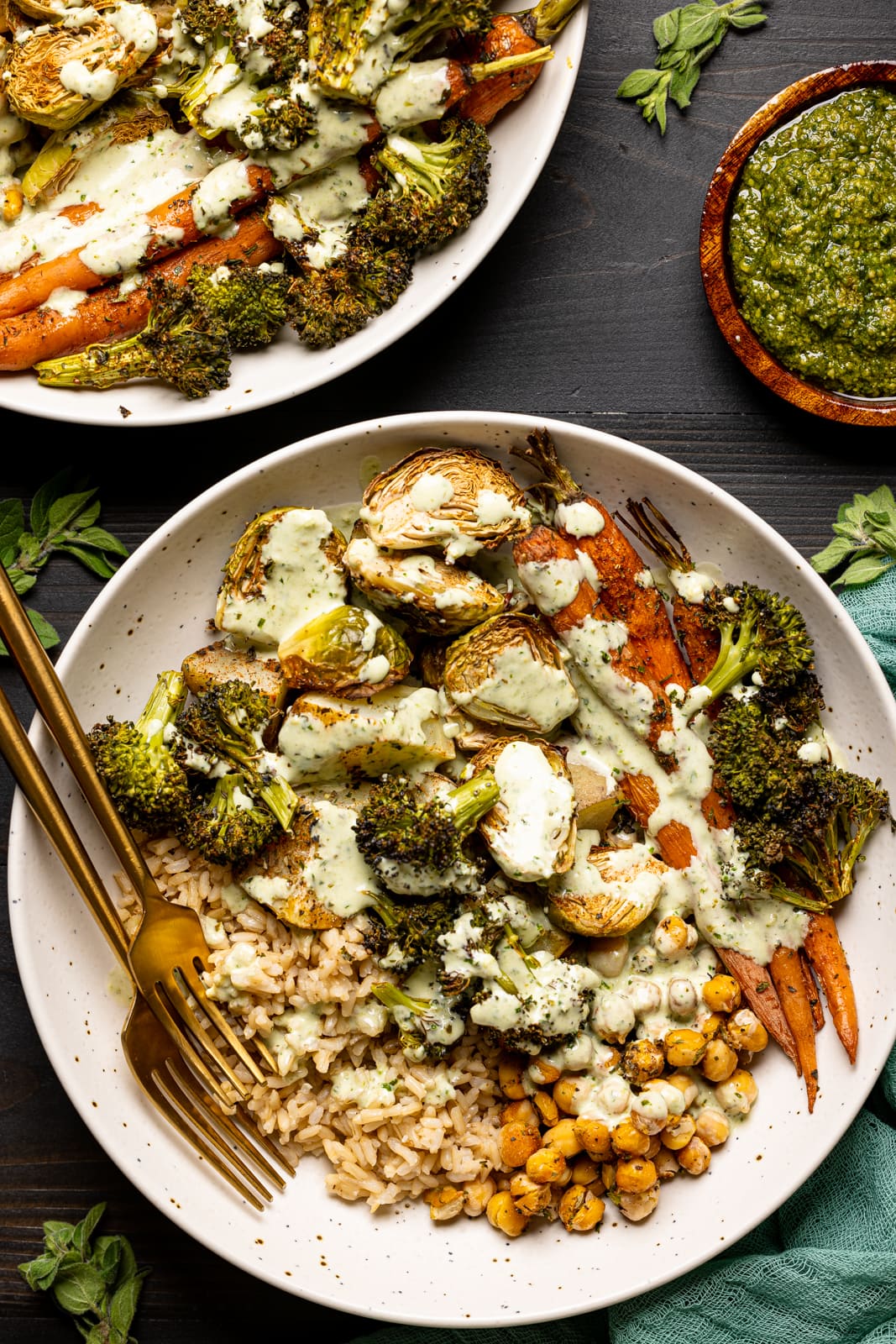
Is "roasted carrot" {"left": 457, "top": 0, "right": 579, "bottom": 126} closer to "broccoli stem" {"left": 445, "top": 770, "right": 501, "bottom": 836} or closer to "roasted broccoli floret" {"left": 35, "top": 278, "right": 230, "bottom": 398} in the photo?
"roasted broccoli floret" {"left": 35, "top": 278, "right": 230, "bottom": 398}

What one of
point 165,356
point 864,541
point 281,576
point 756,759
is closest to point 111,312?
A: point 165,356

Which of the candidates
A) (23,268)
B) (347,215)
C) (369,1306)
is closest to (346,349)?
(347,215)

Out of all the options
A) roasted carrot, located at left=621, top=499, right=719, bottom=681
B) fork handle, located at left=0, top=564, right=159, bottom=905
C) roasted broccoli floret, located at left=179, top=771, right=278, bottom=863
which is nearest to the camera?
fork handle, located at left=0, top=564, right=159, bottom=905

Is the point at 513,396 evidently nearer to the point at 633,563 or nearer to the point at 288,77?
the point at 633,563

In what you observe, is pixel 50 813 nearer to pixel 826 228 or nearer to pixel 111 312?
pixel 111 312

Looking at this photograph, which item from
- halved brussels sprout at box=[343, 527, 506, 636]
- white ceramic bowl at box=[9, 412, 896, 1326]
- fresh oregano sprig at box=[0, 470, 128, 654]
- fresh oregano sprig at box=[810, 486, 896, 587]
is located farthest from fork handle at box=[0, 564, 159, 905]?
fresh oregano sprig at box=[810, 486, 896, 587]
